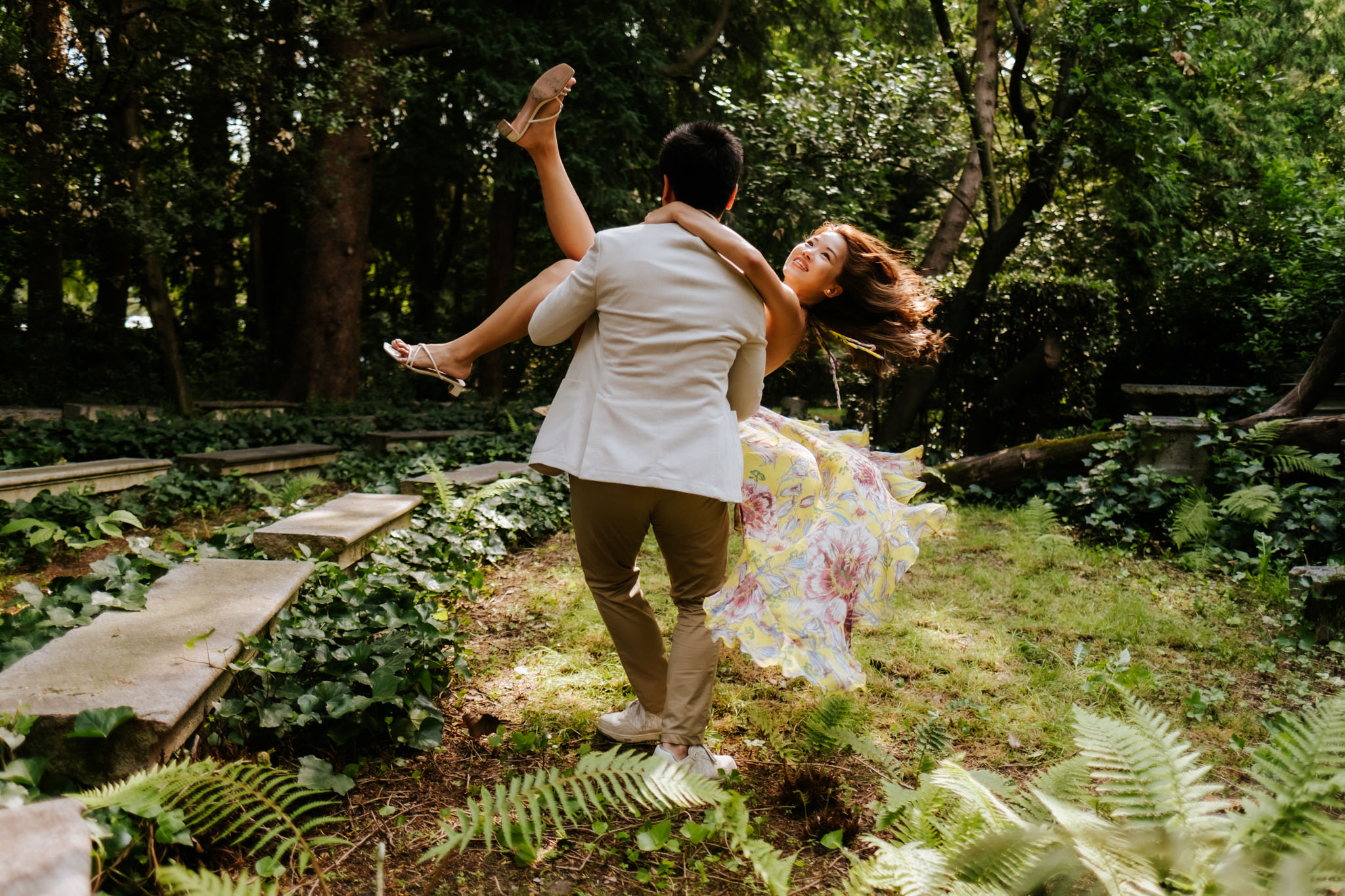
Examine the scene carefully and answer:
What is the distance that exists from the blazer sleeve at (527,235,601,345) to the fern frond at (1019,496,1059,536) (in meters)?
4.51

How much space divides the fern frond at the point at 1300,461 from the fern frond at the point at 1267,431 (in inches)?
2.8

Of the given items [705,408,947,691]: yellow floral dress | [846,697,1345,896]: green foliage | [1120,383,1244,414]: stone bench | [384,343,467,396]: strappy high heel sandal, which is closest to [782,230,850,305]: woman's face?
[705,408,947,691]: yellow floral dress

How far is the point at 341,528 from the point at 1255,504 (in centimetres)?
521

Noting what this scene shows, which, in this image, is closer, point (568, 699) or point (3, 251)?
point (568, 699)

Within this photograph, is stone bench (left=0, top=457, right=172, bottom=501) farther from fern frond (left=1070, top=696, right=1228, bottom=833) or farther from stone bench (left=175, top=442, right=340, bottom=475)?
fern frond (left=1070, top=696, right=1228, bottom=833)

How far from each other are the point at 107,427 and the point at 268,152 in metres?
3.23

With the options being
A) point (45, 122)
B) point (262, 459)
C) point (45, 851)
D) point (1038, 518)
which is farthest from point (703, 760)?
point (45, 122)

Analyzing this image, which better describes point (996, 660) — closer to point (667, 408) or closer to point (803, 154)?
point (667, 408)

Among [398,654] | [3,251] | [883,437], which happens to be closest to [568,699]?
[398,654]

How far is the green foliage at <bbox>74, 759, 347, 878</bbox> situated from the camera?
1769 millimetres

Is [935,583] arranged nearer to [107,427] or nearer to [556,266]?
[556,266]

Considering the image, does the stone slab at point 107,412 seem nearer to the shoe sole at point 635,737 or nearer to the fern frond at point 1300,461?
the shoe sole at point 635,737

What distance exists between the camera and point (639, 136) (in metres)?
10.7

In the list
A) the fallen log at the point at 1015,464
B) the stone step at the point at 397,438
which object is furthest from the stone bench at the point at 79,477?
the fallen log at the point at 1015,464
